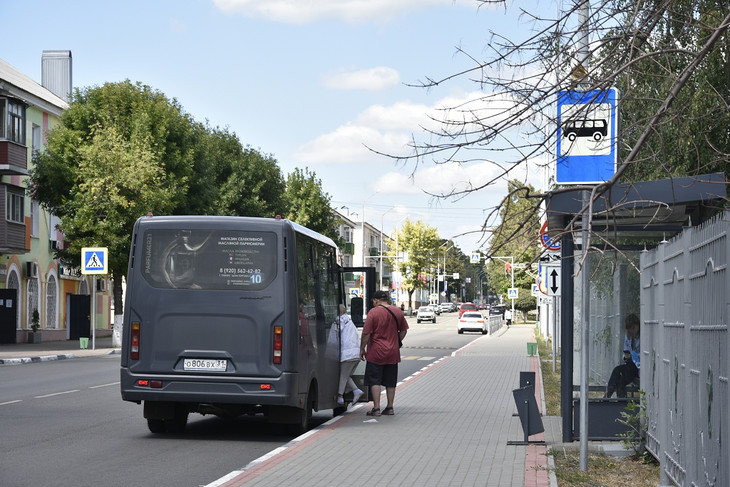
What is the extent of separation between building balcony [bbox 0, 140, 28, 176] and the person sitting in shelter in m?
34.6

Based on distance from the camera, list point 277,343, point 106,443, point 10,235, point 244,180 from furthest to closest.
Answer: point 244,180 → point 10,235 → point 277,343 → point 106,443

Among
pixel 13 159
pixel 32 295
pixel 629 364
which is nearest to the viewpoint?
pixel 629 364

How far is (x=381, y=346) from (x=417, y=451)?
4160 mm

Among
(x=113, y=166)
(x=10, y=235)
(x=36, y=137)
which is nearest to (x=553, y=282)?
(x=113, y=166)

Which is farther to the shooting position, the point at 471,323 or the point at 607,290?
the point at 471,323

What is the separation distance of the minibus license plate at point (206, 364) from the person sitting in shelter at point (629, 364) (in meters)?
4.62

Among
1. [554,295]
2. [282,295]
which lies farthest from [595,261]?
[554,295]

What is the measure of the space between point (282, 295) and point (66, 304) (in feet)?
144

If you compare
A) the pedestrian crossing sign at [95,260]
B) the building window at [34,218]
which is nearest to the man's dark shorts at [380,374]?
the pedestrian crossing sign at [95,260]

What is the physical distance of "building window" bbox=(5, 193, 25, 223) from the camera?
45000 mm

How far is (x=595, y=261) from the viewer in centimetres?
1322

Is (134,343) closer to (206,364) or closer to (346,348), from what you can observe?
(206,364)

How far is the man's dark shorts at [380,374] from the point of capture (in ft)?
54.3

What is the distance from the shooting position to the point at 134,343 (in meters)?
13.7
